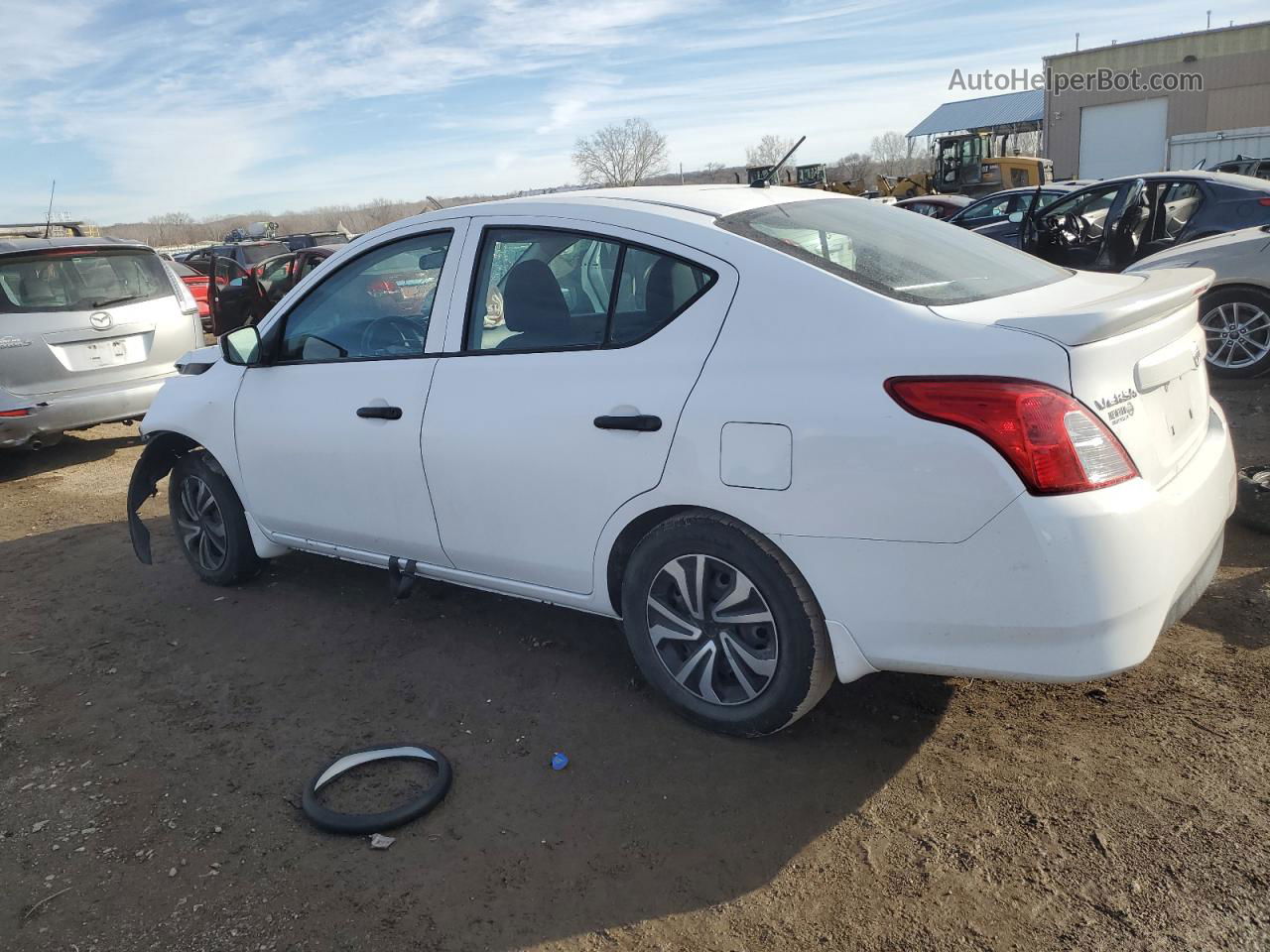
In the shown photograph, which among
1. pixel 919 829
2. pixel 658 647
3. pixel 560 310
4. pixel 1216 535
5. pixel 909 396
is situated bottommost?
pixel 919 829

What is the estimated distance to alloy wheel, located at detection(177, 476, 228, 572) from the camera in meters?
4.89

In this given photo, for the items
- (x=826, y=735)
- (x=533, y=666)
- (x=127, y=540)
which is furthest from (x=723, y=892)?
(x=127, y=540)

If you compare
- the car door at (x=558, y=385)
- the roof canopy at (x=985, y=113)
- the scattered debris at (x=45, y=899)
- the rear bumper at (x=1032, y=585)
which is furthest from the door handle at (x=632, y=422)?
the roof canopy at (x=985, y=113)

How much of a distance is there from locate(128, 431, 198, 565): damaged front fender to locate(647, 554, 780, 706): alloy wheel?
2.98 meters

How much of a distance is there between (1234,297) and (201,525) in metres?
7.23

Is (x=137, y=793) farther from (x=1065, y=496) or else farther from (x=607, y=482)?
(x=1065, y=496)

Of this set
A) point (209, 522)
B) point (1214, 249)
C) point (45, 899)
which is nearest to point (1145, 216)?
point (1214, 249)

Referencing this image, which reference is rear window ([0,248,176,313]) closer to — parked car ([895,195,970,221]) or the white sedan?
the white sedan

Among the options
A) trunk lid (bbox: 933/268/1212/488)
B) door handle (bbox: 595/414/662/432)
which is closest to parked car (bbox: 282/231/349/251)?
door handle (bbox: 595/414/662/432)

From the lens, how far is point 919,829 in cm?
272

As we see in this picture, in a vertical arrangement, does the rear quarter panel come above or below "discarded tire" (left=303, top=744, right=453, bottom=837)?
above

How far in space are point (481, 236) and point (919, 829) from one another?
252 cm

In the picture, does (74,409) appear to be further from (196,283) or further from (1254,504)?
(196,283)

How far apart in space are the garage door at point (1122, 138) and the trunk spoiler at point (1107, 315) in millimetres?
44273
